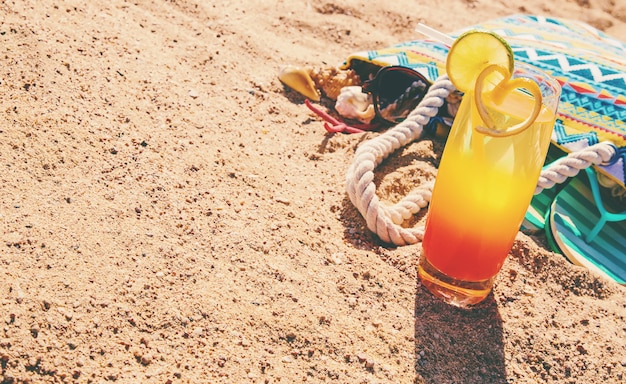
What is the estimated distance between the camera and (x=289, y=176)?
6.50 feet

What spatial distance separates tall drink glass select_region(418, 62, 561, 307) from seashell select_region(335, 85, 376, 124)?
2.74ft

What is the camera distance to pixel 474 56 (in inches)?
51.5

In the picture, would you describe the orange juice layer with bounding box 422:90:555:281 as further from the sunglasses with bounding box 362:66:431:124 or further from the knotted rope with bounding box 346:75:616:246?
the sunglasses with bounding box 362:66:431:124

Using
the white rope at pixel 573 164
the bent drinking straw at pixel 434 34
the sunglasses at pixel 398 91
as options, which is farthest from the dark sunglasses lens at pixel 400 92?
the bent drinking straw at pixel 434 34

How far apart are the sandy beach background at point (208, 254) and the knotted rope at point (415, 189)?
0.06 meters

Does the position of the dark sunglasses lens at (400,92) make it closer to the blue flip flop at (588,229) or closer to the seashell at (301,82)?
the seashell at (301,82)

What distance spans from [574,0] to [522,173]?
122 inches

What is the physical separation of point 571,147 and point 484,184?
805 millimetres

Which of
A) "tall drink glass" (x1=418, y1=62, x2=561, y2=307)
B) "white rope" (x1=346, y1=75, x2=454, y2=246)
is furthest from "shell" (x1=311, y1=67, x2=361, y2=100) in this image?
"tall drink glass" (x1=418, y1=62, x2=561, y2=307)

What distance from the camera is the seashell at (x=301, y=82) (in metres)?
2.45

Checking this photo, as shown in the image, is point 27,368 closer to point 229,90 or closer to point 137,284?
point 137,284

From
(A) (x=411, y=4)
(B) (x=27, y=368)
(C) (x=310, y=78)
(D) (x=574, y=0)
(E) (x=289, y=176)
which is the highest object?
(D) (x=574, y=0)

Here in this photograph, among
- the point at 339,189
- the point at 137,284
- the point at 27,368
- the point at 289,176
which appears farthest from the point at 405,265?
the point at 27,368

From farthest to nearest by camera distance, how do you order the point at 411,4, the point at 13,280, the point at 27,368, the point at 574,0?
the point at 574,0
the point at 411,4
the point at 13,280
the point at 27,368
